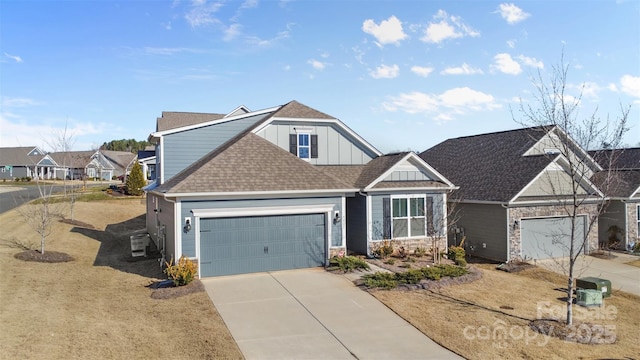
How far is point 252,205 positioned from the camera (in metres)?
15.0

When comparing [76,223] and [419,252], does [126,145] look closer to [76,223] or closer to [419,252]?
[76,223]

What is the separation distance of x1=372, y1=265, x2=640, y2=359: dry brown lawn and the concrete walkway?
1.55 meters

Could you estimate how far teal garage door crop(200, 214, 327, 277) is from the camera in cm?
1448

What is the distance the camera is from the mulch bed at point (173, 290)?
12164 millimetres

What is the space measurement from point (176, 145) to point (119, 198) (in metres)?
21.1

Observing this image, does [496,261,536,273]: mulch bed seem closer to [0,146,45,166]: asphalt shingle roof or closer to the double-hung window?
the double-hung window

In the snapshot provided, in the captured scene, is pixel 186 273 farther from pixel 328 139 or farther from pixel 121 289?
pixel 328 139

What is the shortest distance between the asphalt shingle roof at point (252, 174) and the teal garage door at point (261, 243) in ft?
3.68

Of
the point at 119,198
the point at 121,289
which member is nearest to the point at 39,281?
the point at 121,289

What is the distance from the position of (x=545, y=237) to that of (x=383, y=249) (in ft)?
27.1


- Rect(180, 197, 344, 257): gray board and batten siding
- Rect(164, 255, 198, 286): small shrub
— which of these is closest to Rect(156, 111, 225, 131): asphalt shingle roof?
Rect(180, 197, 344, 257): gray board and batten siding

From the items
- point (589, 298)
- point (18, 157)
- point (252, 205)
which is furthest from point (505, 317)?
point (18, 157)

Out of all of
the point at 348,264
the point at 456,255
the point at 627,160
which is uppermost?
the point at 627,160

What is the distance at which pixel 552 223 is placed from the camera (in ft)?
66.7
